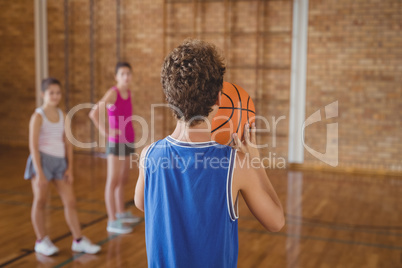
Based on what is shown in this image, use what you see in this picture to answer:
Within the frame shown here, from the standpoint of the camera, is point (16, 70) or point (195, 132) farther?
point (16, 70)

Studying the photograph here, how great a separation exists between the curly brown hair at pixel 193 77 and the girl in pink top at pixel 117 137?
8.50 ft

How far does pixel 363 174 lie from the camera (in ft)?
20.8

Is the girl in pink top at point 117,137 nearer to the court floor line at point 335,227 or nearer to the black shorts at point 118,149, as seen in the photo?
the black shorts at point 118,149

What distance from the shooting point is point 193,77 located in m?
1.23

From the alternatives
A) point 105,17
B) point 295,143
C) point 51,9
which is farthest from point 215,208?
point 51,9

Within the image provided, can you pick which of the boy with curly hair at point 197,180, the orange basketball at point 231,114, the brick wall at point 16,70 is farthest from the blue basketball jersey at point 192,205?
the brick wall at point 16,70

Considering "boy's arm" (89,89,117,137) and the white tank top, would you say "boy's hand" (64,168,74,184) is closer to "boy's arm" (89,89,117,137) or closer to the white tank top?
the white tank top

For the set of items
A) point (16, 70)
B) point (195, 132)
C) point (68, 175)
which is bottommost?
point (68, 175)

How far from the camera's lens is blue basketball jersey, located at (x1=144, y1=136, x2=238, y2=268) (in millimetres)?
1263

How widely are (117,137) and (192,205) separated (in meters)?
2.64

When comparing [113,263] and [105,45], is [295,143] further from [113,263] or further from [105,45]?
[113,263]

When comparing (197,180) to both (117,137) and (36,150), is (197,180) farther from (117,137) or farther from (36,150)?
(117,137)

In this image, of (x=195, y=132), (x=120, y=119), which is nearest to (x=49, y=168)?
(x=120, y=119)

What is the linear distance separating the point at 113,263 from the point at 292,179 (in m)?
3.45
